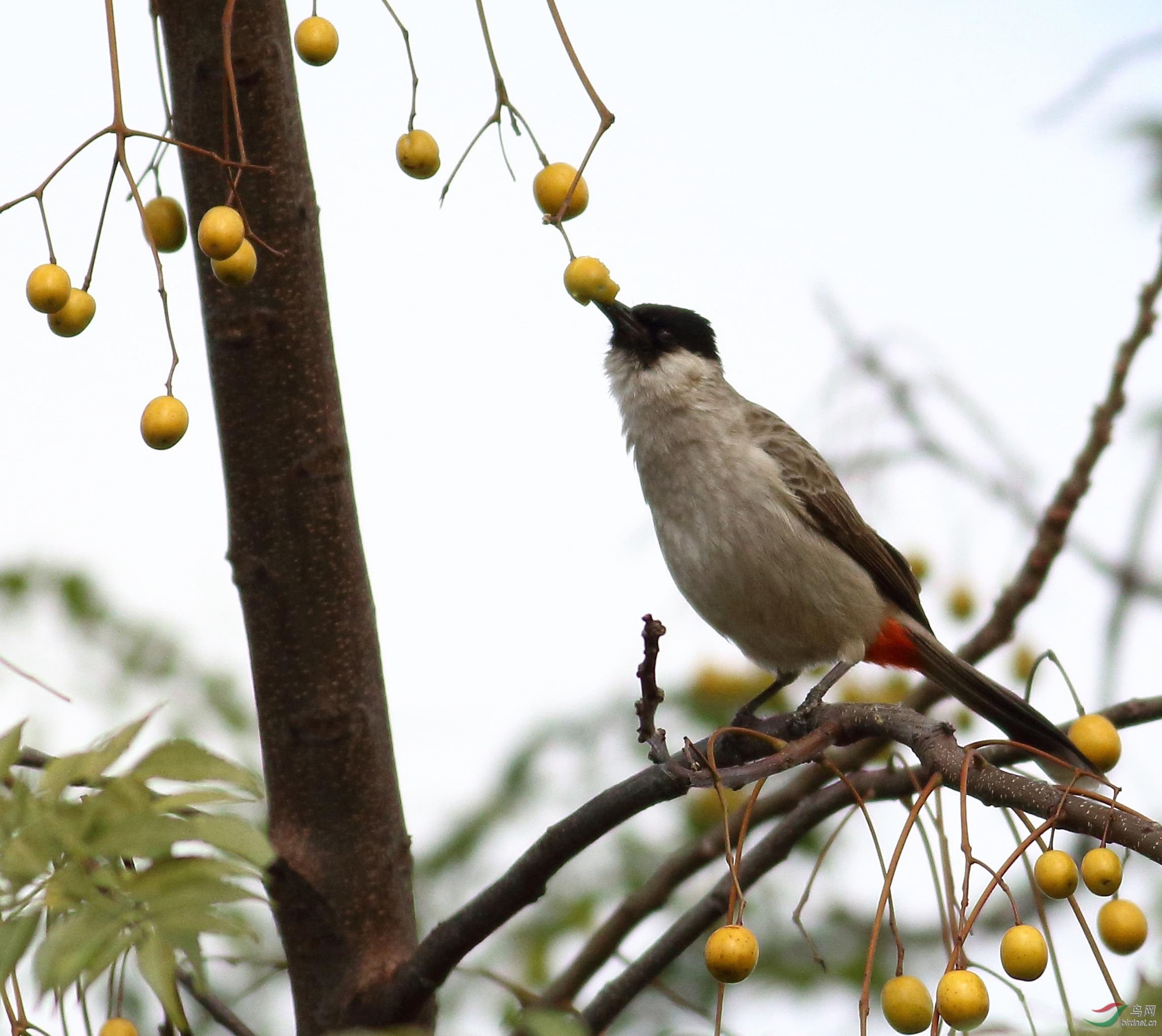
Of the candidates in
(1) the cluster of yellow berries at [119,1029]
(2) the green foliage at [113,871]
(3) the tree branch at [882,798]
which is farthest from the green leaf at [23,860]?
(3) the tree branch at [882,798]

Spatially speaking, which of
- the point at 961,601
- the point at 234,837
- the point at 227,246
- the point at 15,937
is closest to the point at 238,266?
the point at 227,246

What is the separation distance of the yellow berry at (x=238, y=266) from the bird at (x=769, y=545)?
2371mm

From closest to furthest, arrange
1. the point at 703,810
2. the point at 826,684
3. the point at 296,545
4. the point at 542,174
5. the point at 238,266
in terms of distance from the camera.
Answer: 1. the point at 238,266
2. the point at 542,174
3. the point at 296,545
4. the point at 703,810
5. the point at 826,684

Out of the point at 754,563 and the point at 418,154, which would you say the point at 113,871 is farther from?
the point at 754,563

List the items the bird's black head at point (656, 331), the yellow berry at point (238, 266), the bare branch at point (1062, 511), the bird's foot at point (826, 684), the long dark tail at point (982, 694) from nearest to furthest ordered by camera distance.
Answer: the yellow berry at point (238, 266) → the bare branch at point (1062, 511) → the long dark tail at point (982, 694) → the bird's foot at point (826, 684) → the bird's black head at point (656, 331)

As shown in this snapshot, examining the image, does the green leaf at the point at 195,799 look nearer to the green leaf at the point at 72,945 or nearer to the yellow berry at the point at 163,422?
the green leaf at the point at 72,945

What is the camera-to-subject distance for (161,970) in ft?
5.10

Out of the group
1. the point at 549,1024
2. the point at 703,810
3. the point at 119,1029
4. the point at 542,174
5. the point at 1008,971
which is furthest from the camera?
the point at 703,810

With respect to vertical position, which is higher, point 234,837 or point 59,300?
point 59,300

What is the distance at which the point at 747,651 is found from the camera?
4.48m

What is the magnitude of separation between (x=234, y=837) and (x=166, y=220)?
1.26 m

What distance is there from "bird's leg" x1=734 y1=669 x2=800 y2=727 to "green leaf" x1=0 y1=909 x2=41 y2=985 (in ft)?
8.64

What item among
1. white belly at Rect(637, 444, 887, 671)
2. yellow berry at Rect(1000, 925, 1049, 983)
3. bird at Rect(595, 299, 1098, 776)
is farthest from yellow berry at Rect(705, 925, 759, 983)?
white belly at Rect(637, 444, 887, 671)

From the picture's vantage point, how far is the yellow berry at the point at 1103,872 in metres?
1.90
